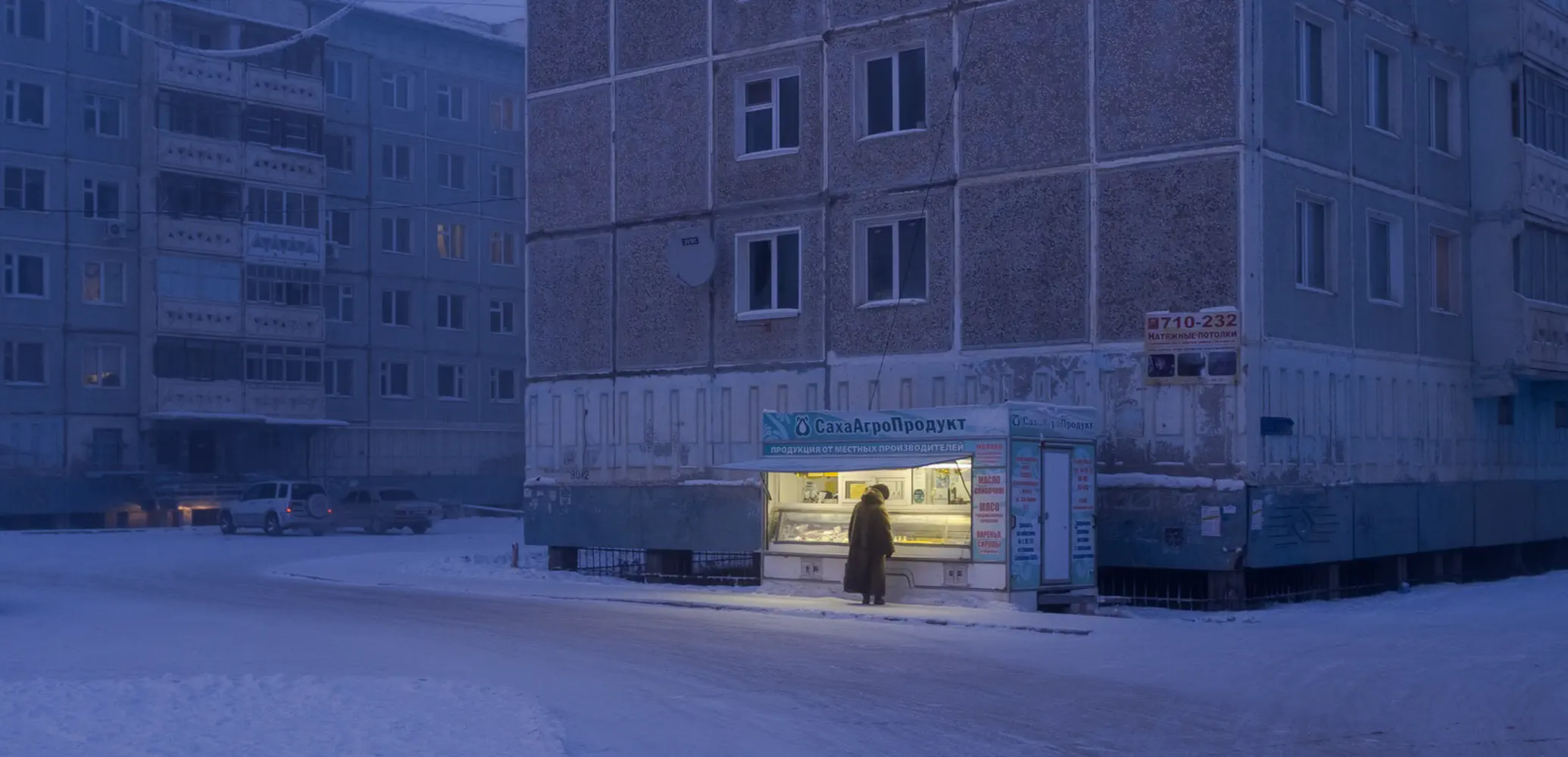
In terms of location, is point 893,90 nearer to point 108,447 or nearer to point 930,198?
point 930,198

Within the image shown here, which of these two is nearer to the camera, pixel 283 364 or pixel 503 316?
pixel 283 364

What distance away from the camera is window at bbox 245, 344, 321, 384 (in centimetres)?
6041

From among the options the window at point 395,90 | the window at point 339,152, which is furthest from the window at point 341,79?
the window at point 339,152

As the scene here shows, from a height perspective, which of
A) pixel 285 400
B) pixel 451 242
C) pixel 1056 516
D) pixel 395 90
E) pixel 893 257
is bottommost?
pixel 1056 516

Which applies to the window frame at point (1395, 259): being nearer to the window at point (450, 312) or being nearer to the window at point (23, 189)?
the window at point (23, 189)

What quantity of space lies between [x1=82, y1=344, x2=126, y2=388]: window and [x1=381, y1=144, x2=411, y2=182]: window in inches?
519

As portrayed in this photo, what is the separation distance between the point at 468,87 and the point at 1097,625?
54.4 m

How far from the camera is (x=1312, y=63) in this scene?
2505 cm

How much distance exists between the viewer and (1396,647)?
1736cm

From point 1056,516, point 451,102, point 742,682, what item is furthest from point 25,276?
point 742,682

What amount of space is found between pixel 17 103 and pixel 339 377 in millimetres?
15526

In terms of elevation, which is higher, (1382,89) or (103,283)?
(1382,89)

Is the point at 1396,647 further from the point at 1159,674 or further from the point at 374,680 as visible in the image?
the point at 374,680

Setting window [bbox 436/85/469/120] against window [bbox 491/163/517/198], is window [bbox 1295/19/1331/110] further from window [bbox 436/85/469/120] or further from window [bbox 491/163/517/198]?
window [bbox 491/163/517/198]
